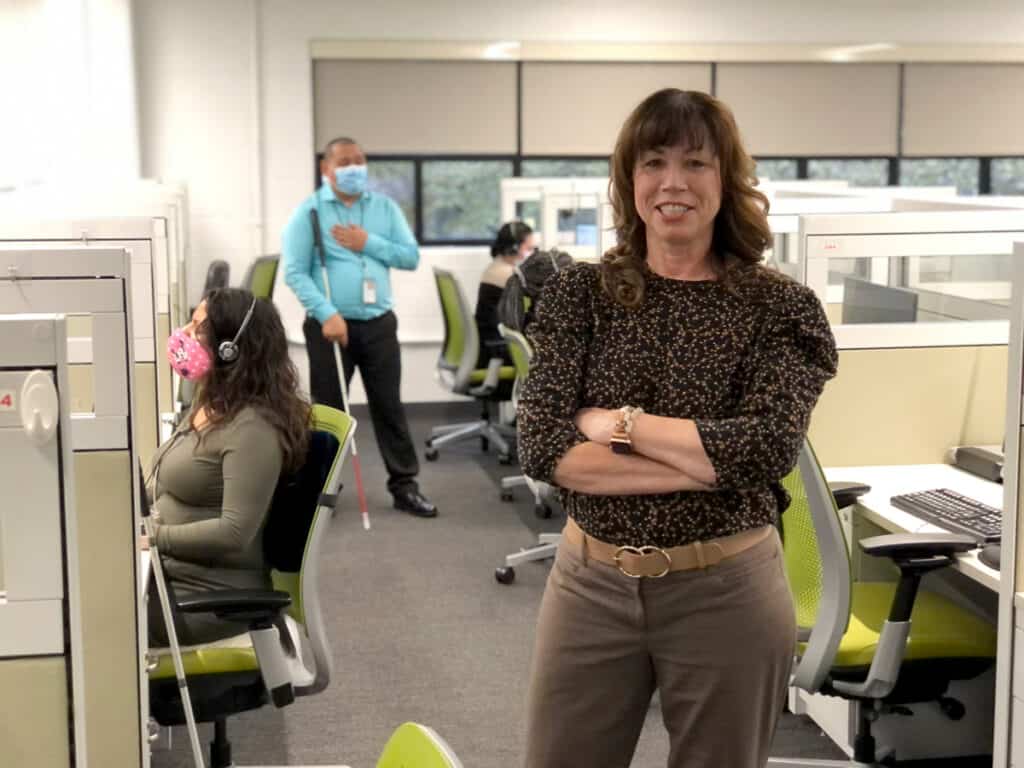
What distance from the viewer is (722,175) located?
178 cm

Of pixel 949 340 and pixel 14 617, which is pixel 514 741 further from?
pixel 14 617

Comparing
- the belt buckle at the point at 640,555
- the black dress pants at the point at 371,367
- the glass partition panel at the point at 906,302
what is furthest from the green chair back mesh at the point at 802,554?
the black dress pants at the point at 371,367

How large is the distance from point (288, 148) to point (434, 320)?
4.08ft

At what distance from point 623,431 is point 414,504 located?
375 centimetres

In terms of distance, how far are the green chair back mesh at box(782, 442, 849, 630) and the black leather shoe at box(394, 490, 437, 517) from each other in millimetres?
2737

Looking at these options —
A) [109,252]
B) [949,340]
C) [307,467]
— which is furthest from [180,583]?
[949,340]

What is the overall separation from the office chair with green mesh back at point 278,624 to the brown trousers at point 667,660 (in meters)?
0.85

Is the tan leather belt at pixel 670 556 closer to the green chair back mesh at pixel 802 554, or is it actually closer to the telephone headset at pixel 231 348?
the green chair back mesh at pixel 802 554

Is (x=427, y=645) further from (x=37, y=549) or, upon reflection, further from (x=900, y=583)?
(x=37, y=549)

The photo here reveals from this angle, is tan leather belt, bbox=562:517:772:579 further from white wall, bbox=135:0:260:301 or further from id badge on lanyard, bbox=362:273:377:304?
white wall, bbox=135:0:260:301

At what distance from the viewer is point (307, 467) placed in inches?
110

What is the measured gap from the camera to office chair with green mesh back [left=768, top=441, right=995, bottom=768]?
2559 millimetres

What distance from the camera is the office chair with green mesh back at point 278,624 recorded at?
2.54 metres

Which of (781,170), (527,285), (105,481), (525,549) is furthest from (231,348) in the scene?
(781,170)
